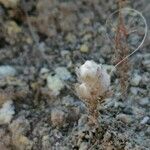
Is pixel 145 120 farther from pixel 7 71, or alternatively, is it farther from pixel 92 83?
pixel 7 71

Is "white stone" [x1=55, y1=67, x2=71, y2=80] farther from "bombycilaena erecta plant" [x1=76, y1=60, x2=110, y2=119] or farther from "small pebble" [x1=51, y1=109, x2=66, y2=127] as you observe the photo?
"bombycilaena erecta plant" [x1=76, y1=60, x2=110, y2=119]

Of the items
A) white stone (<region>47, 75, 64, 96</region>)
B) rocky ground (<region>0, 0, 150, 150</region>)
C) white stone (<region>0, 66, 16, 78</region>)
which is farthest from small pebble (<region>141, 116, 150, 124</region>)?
white stone (<region>0, 66, 16, 78</region>)

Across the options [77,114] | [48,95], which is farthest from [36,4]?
[77,114]

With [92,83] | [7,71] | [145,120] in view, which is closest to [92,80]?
[92,83]

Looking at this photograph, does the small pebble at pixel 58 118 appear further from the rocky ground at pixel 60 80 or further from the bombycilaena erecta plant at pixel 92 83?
the bombycilaena erecta plant at pixel 92 83

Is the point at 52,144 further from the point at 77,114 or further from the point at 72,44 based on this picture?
the point at 72,44

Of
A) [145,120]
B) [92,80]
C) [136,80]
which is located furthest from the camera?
[136,80]

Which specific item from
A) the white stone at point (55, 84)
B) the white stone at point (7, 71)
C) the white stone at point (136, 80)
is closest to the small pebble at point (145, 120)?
the white stone at point (136, 80)
